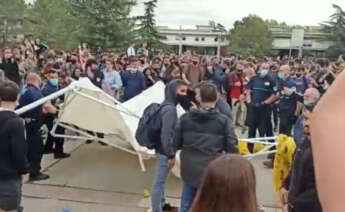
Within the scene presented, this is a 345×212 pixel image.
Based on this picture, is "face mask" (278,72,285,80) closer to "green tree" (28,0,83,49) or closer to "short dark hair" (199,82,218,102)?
"short dark hair" (199,82,218,102)

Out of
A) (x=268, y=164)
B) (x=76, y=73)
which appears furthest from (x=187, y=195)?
(x=76, y=73)

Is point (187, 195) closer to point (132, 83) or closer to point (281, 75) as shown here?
point (281, 75)

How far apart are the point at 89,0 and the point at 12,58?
27.5 metres

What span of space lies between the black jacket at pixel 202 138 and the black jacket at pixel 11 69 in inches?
321

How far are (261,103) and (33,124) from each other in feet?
14.3

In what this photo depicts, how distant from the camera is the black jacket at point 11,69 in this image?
11.9 metres

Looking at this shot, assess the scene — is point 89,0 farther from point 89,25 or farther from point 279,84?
point 279,84

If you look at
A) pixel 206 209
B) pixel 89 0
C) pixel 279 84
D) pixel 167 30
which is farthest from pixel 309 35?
pixel 206 209

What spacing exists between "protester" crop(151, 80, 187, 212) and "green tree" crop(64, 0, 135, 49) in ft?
107

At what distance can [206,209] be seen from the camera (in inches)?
83.0

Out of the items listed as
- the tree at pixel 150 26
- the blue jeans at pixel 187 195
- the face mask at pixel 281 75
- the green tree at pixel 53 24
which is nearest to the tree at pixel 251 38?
the tree at pixel 150 26

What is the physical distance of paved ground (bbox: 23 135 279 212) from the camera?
20.4 feet

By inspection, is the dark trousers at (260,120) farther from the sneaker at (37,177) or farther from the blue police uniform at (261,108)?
the sneaker at (37,177)

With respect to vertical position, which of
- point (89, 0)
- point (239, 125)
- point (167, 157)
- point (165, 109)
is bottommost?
point (239, 125)
